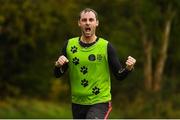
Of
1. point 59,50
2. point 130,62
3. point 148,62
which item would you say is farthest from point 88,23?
point 148,62

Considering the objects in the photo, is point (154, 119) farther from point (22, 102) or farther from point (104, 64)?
point (104, 64)

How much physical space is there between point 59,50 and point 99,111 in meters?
16.0

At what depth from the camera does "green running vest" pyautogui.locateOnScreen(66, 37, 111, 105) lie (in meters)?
6.80

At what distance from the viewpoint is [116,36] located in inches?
1236

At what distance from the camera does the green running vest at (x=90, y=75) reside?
268 inches

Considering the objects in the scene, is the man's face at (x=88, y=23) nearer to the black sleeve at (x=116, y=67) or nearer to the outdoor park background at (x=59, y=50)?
the black sleeve at (x=116, y=67)

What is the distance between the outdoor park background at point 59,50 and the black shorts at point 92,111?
1461 centimetres

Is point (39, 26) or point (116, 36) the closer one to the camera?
point (39, 26)

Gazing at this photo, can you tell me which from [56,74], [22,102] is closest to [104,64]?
[56,74]

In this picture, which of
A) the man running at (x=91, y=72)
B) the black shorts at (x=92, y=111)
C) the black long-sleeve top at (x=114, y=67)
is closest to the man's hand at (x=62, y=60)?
the man running at (x=91, y=72)

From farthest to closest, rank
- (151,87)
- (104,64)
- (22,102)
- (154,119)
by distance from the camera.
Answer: (151,87) < (22,102) < (154,119) < (104,64)

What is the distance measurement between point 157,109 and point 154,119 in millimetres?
2830

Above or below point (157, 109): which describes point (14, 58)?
above

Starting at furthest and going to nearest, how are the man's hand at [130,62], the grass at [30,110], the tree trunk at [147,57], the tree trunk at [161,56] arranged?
1. the tree trunk at [147,57]
2. the tree trunk at [161,56]
3. the grass at [30,110]
4. the man's hand at [130,62]
